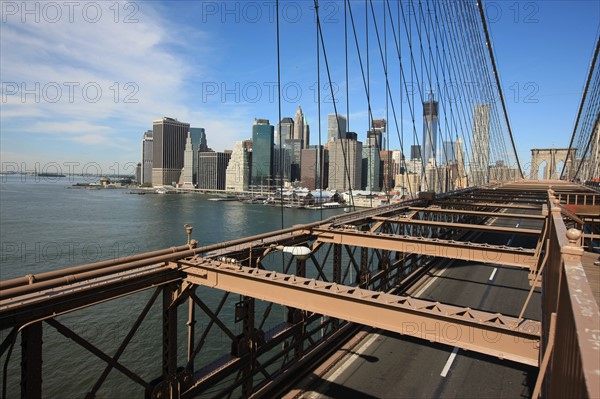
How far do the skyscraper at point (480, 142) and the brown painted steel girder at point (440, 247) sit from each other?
175ft

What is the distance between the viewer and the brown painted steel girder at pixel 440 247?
9.09m

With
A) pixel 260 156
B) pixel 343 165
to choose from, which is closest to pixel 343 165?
pixel 343 165

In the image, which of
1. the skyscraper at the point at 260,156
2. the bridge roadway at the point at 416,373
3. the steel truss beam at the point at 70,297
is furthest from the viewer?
the skyscraper at the point at 260,156

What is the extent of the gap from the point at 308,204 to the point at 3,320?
374 feet

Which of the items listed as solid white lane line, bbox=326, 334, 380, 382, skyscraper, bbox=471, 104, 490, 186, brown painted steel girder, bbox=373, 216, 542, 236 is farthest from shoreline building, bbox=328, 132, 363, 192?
solid white lane line, bbox=326, 334, 380, 382

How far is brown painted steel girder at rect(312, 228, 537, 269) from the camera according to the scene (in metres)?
9.09

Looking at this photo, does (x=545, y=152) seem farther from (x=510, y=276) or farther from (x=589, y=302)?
(x=589, y=302)

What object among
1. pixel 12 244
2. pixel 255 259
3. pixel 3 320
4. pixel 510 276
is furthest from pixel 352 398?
pixel 12 244

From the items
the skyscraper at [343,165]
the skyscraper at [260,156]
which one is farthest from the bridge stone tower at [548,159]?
the skyscraper at [260,156]

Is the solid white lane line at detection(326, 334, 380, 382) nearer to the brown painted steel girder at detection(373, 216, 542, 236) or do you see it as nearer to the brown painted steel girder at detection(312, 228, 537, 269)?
the brown painted steel girder at detection(312, 228, 537, 269)

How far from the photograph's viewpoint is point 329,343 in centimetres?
1112

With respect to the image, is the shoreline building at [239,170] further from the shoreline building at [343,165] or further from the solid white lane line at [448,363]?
the solid white lane line at [448,363]

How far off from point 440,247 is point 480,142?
60328 mm

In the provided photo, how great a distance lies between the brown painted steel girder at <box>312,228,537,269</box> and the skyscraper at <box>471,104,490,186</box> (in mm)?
53419
